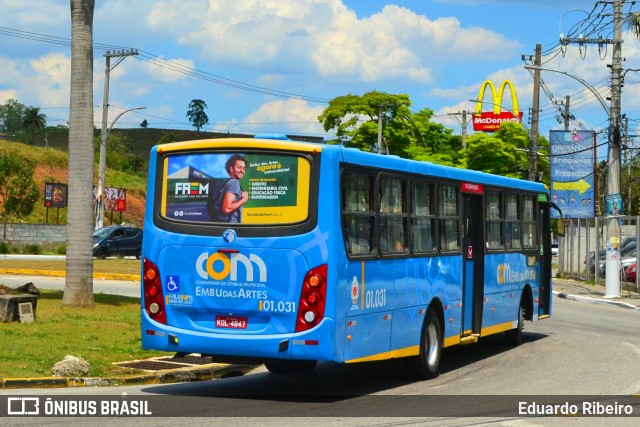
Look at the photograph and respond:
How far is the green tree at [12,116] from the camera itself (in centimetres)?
18138

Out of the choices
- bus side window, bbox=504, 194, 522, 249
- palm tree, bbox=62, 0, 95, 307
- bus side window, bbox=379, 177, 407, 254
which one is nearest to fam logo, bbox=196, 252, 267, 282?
bus side window, bbox=379, 177, 407, 254

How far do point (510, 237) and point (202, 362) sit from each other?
21.5 ft

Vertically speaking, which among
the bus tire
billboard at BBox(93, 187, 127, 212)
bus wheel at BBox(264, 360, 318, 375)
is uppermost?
billboard at BBox(93, 187, 127, 212)

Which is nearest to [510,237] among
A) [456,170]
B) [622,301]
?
[456,170]

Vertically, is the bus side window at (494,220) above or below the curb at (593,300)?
above

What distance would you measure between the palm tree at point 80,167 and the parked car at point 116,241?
3046cm

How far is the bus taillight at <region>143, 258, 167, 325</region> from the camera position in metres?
13.1

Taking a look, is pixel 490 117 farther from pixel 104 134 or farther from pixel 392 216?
pixel 392 216

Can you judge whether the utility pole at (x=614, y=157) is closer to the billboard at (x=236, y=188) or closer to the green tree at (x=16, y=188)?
the billboard at (x=236, y=188)

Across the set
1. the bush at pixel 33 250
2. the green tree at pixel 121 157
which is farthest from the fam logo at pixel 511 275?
the green tree at pixel 121 157

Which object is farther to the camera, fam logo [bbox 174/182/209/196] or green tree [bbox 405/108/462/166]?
green tree [bbox 405/108/462/166]

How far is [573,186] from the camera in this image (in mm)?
48469

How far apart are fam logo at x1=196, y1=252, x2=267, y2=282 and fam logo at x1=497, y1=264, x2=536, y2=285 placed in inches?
286

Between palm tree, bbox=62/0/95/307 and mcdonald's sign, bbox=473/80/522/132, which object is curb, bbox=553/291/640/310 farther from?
mcdonald's sign, bbox=473/80/522/132
